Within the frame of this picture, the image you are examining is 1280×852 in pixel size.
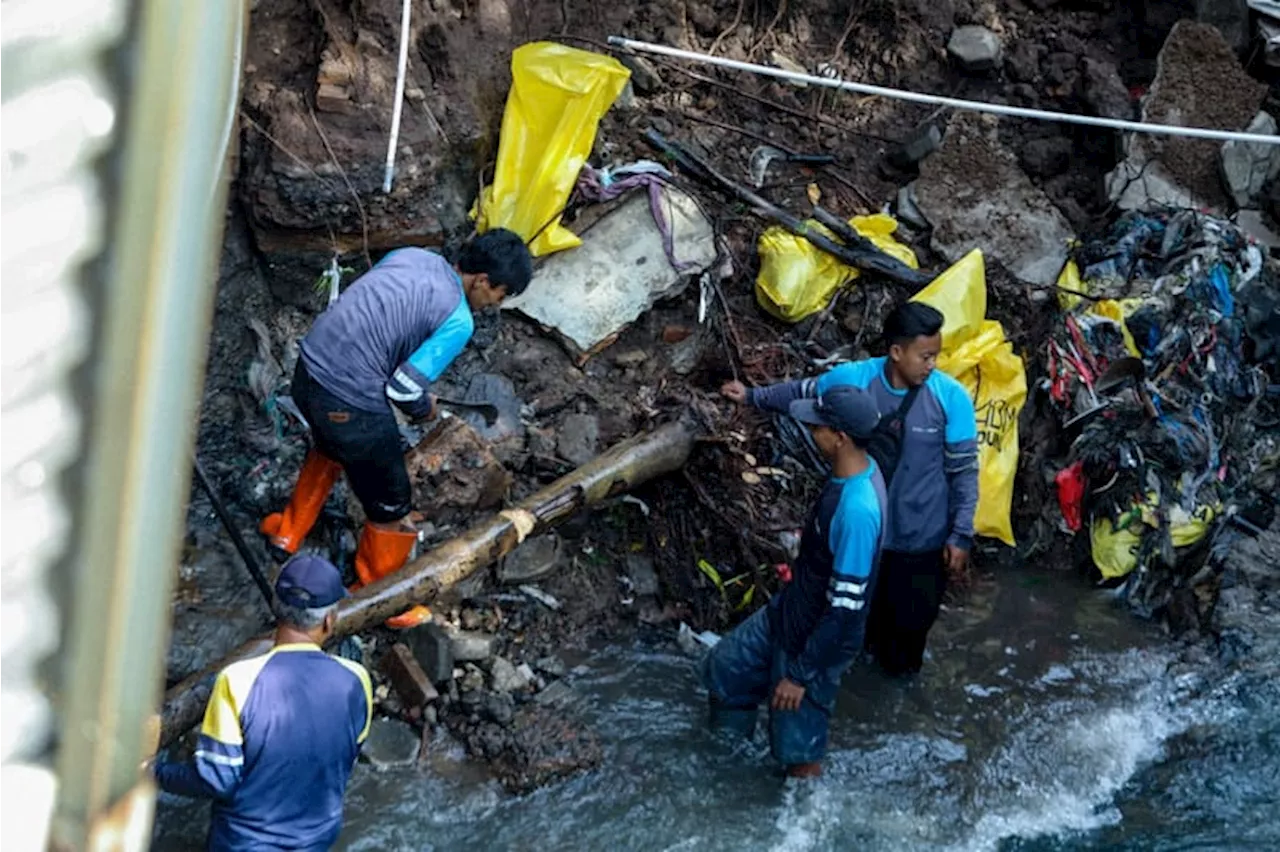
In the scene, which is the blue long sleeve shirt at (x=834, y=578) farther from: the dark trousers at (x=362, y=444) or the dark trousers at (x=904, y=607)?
the dark trousers at (x=362, y=444)

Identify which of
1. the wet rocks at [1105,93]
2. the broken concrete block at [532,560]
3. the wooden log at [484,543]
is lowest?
the broken concrete block at [532,560]

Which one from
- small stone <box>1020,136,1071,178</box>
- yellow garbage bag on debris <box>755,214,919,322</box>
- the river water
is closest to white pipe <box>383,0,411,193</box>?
yellow garbage bag on debris <box>755,214,919,322</box>

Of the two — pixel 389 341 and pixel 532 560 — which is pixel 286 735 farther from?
pixel 532 560

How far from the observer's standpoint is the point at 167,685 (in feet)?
17.0

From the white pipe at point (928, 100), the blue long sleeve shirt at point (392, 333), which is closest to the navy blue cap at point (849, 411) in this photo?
the blue long sleeve shirt at point (392, 333)

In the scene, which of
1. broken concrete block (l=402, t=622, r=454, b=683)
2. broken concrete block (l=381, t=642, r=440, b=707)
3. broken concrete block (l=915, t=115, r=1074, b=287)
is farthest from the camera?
broken concrete block (l=915, t=115, r=1074, b=287)

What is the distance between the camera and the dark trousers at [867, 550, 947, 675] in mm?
5723

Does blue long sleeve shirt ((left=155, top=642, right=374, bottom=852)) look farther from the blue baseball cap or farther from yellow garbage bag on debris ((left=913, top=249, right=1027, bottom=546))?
yellow garbage bag on debris ((left=913, top=249, right=1027, bottom=546))

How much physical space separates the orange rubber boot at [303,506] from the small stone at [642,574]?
4.98 ft

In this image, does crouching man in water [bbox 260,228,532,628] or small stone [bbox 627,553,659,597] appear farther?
small stone [bbox 627,553,659,597]

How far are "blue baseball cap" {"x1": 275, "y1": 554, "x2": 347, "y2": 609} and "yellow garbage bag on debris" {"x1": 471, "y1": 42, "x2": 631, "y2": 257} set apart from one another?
3.44 meters

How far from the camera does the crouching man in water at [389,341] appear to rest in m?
5.29

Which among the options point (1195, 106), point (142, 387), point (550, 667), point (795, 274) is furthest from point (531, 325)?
point (142, 387)

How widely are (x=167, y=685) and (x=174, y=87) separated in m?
4.51
